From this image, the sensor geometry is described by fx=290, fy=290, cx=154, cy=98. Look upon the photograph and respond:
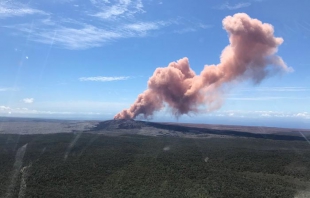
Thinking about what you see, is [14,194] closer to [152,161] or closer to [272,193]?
[152,161]

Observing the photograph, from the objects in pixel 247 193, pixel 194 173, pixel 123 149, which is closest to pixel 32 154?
pixel 123 149

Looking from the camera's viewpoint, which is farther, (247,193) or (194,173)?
(194,173)

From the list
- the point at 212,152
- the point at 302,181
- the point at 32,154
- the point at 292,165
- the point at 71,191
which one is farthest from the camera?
the point at 212,152

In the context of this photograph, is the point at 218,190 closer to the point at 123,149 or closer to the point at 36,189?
the point at 36,189

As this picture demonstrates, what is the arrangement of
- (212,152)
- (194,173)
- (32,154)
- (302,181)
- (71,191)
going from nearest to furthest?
(71,191) < (302,181) < (194,173) < (32,154) < (212,152)

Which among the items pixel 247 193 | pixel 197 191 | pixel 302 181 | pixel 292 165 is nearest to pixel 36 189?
pixel 197 191

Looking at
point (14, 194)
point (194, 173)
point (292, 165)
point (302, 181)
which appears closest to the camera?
point (14, 194)
